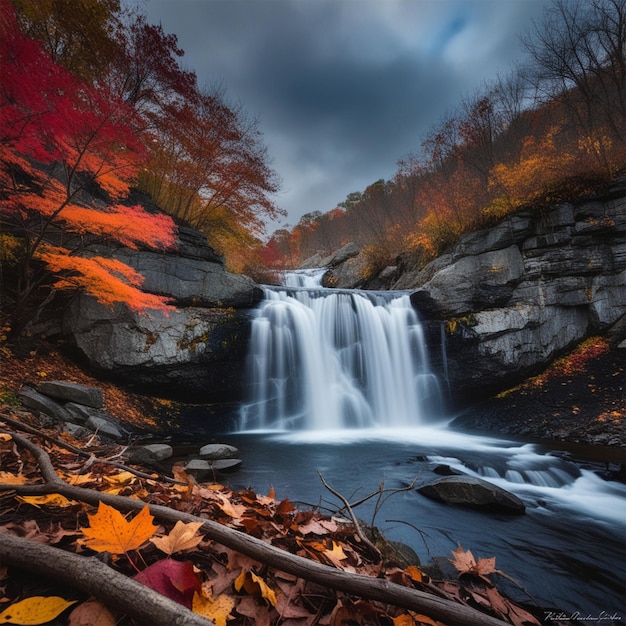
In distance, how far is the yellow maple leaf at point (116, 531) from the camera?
0.99 meters

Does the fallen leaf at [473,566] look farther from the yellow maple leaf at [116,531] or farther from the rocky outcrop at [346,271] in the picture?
the rocky outcrop at [346,271]

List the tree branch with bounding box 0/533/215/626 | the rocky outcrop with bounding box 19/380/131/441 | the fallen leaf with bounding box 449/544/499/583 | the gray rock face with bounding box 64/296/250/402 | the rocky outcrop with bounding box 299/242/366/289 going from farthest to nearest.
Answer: the rocky outcrop with bounding box 299/242/366/289
the gray rock face with bounding box 64/296/250/402
the rocky outcrop with bounding box 19/380/131/441
the fallen leaf with bounding box 449/544/499/583
the tree branch with bounding box 0/533/215/626

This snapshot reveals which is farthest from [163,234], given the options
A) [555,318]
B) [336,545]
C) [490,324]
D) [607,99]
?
[607,99]

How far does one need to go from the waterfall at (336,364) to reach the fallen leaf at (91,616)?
8801mm

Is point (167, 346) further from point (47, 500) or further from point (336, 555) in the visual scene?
point (336, 555)

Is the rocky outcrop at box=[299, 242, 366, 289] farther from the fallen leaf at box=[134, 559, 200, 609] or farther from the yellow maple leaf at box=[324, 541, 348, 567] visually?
the fallen leaf at box=[134, 559, 200, 609]

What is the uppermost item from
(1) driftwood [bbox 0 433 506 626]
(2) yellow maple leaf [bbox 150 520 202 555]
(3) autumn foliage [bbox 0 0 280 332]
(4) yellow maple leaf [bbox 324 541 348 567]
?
(3) autumn foliage [bbox 0 0 280 332]

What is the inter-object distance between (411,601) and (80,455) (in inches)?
100

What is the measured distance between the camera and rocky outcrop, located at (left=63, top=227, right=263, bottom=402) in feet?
27.0

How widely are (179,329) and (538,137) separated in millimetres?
18214

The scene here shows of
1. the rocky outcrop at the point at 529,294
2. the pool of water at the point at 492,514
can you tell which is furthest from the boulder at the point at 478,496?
the rocky outcrop at the point at 529,294

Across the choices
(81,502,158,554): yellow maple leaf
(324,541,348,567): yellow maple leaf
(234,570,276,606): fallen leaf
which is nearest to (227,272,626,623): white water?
(324,541,348,567): yellow maple leaf

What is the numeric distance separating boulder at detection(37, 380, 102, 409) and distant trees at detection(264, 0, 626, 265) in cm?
1320

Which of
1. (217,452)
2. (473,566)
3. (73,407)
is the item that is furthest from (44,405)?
(473,566)
